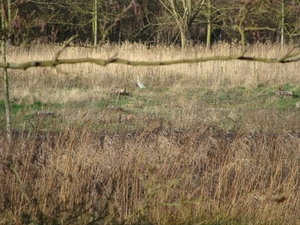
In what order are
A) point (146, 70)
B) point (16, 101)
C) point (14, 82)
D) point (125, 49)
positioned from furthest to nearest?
point (125, 49)
point (146, 70)
point (14, 82)
point (16, 101)

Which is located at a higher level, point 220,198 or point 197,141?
point 197,141

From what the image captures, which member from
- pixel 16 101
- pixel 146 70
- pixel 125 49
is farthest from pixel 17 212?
pixel 125 49

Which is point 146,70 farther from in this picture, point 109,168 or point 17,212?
point 17,212

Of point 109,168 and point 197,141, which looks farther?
point 197,141

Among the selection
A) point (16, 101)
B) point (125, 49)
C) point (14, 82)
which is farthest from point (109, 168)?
point (125, 49)

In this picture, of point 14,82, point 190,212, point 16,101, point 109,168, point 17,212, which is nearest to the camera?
point 17,212

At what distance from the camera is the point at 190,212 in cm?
440

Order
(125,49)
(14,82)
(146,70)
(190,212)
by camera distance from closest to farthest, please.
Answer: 1. (190,212)
2. (14,82)
3. (146,70)
4. (125,49)

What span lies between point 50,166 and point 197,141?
151 centimetres

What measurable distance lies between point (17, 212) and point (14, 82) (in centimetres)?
990

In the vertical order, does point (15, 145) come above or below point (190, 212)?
above

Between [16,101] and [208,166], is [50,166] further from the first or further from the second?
[16,101]

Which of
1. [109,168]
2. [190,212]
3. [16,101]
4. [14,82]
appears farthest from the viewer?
[14,82]

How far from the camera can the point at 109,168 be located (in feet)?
15.6
